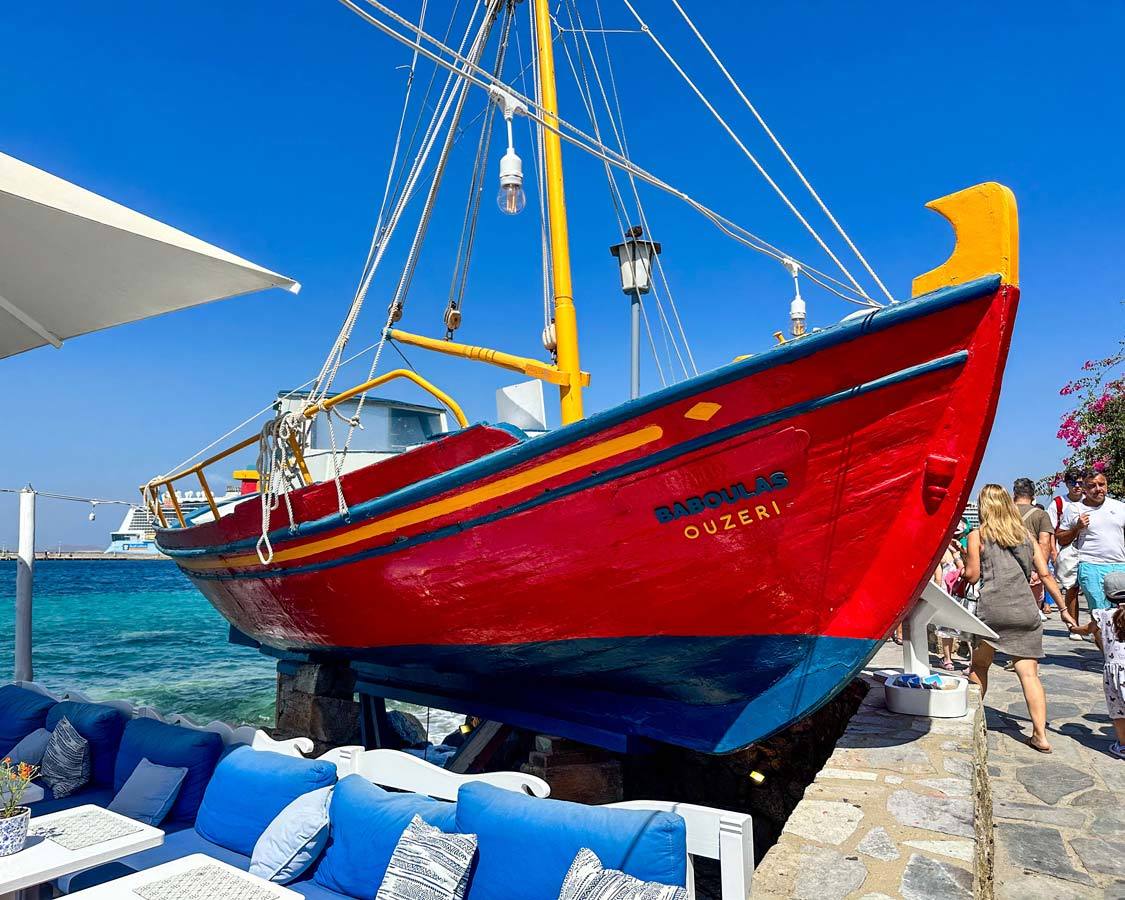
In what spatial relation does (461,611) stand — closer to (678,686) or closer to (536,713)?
(536,713)

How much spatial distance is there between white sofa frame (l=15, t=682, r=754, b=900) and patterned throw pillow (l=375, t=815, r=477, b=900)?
0.99ft

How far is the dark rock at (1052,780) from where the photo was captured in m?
3.82

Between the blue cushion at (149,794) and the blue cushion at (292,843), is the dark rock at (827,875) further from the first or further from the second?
the blue cushion at (149,794)

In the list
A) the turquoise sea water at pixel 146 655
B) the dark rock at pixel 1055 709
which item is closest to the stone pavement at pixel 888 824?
the dark rock at pixel 1055 709

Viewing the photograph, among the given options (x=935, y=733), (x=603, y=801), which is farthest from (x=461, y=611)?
(x=935, y=733)

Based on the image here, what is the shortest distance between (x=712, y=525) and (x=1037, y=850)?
204 centimetres

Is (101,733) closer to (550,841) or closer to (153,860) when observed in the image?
(153,860)

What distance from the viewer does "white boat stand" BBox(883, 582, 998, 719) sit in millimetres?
4148

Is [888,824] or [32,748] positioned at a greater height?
[888,824]

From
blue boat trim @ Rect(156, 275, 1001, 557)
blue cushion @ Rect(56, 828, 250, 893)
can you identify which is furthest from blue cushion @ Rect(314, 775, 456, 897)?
blue boat trim @ Rect(156, 275, 1001, 557)

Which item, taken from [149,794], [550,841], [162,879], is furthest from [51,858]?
[550,841]

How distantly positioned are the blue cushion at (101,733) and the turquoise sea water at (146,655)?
373cm

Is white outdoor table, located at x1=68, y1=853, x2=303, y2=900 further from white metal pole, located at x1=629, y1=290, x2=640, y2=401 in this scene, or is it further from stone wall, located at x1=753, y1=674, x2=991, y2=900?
white metal pole, located at x1=629, y1=290, x2=640, y2=401

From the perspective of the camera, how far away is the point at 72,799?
4.19 m
